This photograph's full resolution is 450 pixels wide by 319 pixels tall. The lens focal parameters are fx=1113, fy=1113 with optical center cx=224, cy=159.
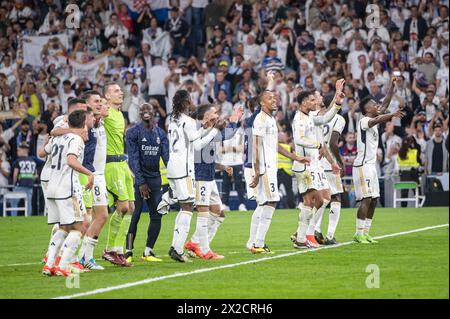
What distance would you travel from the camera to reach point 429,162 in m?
30.8

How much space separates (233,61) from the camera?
108 ft

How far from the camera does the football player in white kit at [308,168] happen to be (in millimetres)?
18484

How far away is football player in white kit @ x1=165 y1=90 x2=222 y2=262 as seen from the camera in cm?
1619

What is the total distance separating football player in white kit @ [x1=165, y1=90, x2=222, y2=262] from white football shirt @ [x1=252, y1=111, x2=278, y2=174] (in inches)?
58.0

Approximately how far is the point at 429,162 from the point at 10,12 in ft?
47.0

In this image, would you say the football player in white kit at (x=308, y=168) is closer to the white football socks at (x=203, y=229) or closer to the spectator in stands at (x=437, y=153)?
the white football socks at (x=203, y=229)

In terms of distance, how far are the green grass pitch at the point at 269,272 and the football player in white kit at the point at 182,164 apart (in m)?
0.43

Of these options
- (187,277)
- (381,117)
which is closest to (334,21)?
(381,117)

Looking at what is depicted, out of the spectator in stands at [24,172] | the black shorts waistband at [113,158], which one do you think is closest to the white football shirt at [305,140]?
the black shorts waistband at [113,158]

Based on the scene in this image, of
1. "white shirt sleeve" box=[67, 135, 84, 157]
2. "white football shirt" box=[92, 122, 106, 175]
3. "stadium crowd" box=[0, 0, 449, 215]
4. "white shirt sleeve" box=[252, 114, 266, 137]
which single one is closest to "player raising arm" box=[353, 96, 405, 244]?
"white shirt sleeve" box=[252, 114, 266, 137]

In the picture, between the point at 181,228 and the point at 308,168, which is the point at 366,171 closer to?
the point at 308,168

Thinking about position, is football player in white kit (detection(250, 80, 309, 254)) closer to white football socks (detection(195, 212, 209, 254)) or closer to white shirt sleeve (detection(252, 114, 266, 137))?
white shirt sleeve (detection(252, 114, 266, 137))

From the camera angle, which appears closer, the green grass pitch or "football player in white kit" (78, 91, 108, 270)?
the green grass pitch

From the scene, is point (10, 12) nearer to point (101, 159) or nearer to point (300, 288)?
point (101, 159)
